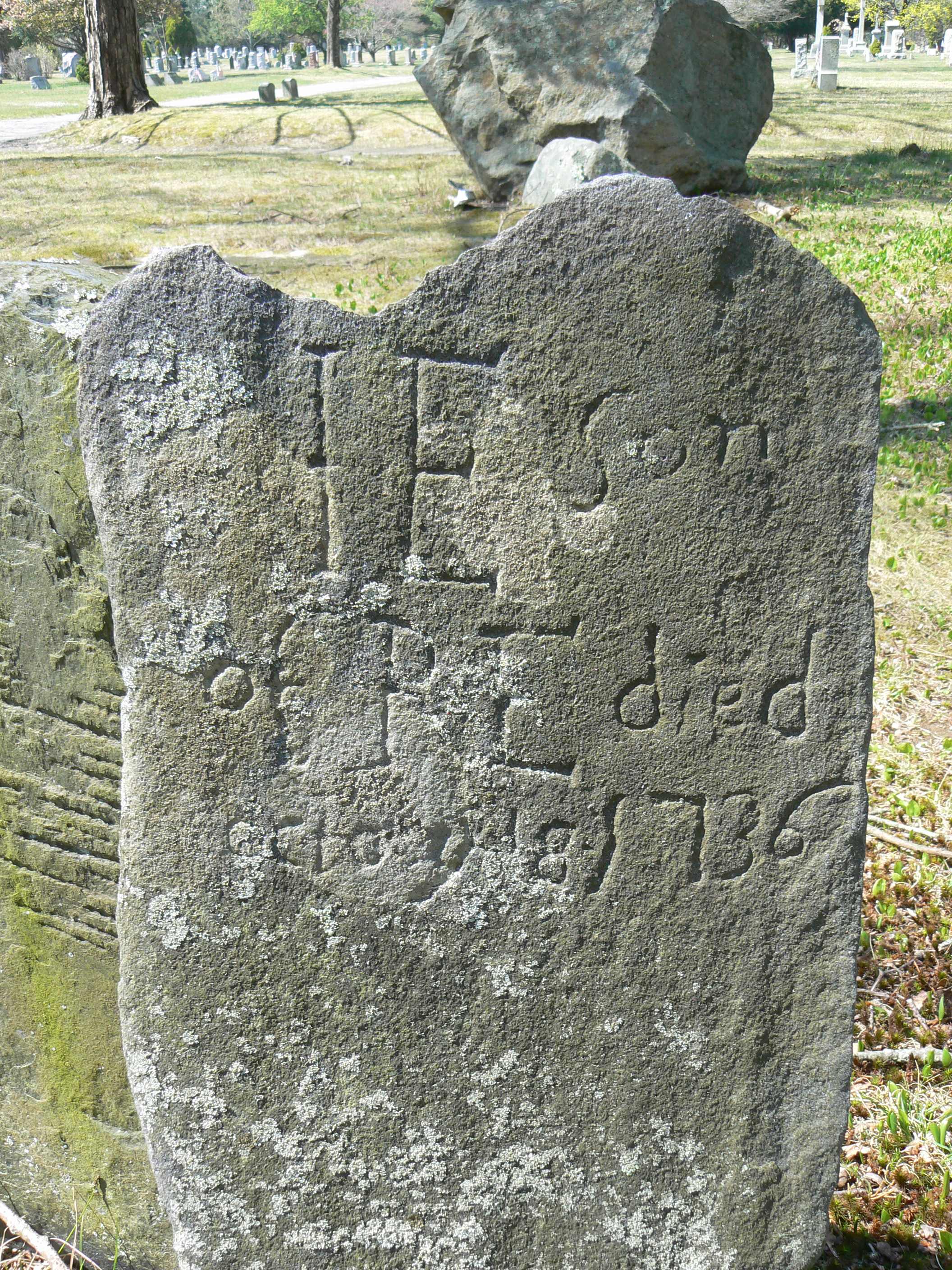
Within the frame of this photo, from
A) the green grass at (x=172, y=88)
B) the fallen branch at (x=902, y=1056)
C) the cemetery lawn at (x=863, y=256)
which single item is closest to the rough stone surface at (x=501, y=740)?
the cemetery lawn at (x=863, y=256)

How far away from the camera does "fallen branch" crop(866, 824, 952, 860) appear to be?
11.1ft

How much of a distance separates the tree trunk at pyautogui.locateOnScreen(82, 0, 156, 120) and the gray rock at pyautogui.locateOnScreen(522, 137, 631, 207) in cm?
812

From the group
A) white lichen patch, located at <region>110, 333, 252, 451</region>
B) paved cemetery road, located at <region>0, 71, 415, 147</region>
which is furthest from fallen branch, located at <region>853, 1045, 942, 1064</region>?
paved cemetery road, located at <region>0, 71, 415, 147</region>

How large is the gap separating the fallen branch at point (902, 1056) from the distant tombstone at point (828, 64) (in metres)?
22.2

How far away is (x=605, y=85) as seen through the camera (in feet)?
27.6

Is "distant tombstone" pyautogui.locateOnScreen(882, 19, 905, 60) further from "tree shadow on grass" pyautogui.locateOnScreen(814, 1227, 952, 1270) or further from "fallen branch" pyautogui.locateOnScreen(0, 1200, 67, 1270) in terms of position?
"fallen branch" pyautogui.locateOnScreen(0, 1200, 67, 1270)

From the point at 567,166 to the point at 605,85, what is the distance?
6.48ft

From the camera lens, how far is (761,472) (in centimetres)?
172

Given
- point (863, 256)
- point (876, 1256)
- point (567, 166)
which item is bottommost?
point (876, 1256)

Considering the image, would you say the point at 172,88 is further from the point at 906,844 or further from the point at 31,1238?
the point at 31,1238

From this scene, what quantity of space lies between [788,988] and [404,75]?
136 feet

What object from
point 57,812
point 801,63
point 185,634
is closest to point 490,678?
point 185,634

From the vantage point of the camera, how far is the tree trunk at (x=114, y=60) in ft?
42.6

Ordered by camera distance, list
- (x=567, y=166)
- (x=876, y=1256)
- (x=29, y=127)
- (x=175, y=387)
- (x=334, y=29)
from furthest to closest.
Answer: (x=334, y=29) → (x=29, y=127) → (x=567, y=166) → (x=876, y=1256) → (x=175, y=387)
